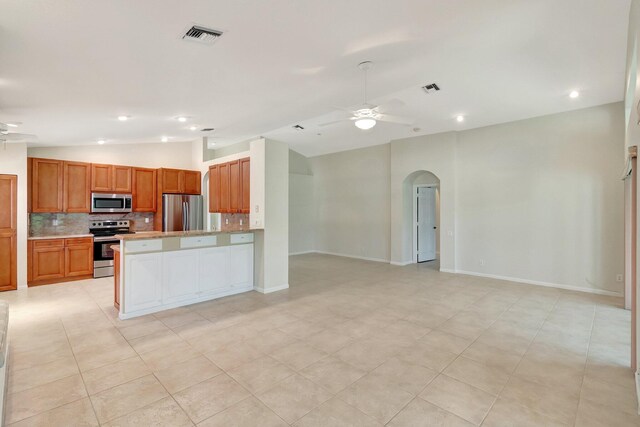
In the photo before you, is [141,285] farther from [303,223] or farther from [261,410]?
[303,223]

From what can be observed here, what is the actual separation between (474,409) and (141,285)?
3988mm

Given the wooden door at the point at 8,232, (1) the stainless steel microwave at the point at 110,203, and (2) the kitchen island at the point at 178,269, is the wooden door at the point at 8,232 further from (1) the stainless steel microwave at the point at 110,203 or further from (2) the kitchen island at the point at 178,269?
(2) the kitchen island at the point at 178,269

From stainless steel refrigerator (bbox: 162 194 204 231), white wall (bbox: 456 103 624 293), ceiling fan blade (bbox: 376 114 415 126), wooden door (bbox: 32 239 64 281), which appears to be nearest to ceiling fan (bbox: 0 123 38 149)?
wooden door (bbox: 32 239 64 281)

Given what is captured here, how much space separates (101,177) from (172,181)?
1375mm

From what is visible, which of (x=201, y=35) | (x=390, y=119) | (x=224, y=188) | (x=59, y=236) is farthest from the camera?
→ (x=224, y=188)

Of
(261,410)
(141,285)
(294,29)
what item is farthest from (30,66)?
(261,410)

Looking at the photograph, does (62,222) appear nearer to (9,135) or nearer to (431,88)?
(9,135)

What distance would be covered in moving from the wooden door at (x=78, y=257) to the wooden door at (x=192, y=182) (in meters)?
2.24

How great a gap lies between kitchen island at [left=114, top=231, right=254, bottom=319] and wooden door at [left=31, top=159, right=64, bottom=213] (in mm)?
3068

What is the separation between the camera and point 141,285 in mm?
4148

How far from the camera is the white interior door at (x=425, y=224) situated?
332 inches

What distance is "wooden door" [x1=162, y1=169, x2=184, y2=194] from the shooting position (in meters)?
7.29

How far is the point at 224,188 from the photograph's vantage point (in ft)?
20.7

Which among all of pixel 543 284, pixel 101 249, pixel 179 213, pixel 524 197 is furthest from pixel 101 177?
pixel 543 284
